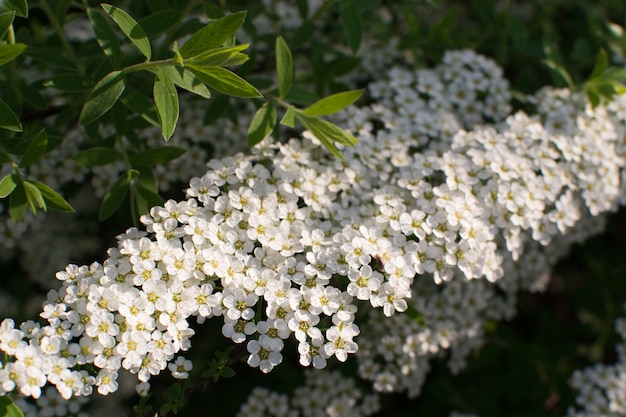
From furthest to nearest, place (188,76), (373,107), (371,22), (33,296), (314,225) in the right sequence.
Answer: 1. (33,296)
2. (371,22)
3. (373,107)
4. (314,225)
5. (188,76)

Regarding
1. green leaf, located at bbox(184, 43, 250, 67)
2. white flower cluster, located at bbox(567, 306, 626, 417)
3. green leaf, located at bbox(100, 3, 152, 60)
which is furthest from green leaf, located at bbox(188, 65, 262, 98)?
white flower cluster, located at bbox(567, 306, 626, 417)

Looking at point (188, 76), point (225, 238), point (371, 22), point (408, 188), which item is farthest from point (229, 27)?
point (371, 22)

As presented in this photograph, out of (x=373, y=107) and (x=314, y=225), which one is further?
(x=373, y=107)

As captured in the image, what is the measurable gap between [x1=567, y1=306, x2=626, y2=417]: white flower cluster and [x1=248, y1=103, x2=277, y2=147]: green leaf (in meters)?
2.39

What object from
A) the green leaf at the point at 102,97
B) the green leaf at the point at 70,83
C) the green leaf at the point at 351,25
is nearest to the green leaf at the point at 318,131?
the green leaf at the point at 351,25

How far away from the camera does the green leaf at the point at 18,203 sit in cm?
262

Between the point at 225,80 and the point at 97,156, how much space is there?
811 millimetres

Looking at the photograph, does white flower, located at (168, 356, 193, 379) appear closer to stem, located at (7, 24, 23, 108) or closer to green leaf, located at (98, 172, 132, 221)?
green leaf, located at (98, 172, 132, 221)

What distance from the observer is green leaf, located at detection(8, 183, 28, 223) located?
2623 mm

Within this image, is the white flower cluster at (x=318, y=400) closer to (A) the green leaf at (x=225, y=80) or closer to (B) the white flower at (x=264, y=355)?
(B) the white flower at (x=264, y=355)

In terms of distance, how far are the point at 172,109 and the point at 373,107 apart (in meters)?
1.34

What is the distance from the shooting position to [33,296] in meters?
4.43

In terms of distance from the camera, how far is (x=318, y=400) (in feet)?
11.4

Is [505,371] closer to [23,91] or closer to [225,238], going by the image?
[225,238]
